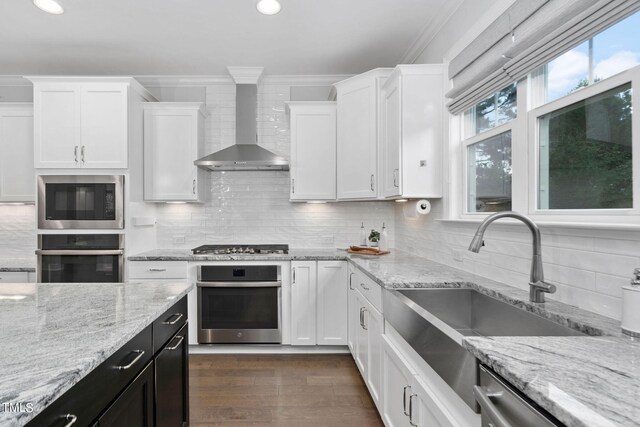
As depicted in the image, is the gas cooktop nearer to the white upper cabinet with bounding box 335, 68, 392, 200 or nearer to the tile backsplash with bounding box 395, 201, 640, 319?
the white upper cabinet with bounding box 335, 68, 392, 200

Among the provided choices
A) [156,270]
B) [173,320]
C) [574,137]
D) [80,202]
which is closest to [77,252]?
[80,202]

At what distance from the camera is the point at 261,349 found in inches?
122

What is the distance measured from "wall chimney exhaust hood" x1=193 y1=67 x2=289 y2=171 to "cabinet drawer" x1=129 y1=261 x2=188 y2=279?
962mm

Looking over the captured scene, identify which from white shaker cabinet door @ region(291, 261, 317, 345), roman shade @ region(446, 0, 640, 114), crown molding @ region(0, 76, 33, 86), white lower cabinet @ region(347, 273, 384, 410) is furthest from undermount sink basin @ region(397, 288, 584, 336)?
crown molding @ region(0, 76, 33, 86)

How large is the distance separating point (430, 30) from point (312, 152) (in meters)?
1.44

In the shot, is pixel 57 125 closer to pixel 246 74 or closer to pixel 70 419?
pixel 246 74

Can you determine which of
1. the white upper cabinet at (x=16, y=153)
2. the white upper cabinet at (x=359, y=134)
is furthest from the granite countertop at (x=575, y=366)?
the white upper cabinet at (x=16, y=153)

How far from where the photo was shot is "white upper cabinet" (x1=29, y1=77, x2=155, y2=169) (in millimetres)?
2947

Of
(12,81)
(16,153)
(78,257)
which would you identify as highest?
(12,81)

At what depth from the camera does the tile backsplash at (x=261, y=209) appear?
3.64 meters

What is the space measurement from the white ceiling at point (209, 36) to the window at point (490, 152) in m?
0.83

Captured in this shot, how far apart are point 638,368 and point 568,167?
1.00 meters

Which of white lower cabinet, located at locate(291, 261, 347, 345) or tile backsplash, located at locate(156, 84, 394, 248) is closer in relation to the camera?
white lower cabinet, located at locate(291, 261, 347, 345)

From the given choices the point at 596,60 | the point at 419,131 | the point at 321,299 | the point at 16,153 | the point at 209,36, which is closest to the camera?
the point at 596,60
